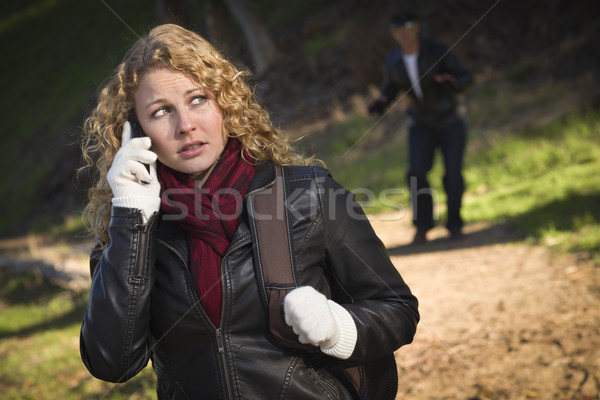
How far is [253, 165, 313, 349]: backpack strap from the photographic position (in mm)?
1692

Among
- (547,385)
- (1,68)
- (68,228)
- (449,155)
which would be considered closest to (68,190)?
(68,228)

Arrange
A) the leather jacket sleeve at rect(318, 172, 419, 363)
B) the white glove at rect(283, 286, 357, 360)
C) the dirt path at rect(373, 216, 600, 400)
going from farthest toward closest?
the dirt path at rect(373, 216, 600, 400) < the leather jacket sleeve at rect(318, 172, 419, 363) < the white glove at rect(283, 286, 357, 360)

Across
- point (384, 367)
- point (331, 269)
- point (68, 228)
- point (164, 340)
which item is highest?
point (331, 269)

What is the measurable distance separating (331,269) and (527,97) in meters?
9.41

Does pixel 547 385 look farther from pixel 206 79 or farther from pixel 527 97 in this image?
pixel 527 97

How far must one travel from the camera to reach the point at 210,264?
177 centimetres

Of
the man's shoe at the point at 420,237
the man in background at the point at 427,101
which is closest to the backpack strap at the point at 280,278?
the man in background at the point at 427,101

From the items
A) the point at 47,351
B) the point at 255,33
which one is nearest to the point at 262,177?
the point at 47,351

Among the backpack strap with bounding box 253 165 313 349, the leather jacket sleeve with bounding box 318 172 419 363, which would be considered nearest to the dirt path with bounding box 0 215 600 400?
the leather jacket sleeve with bounding box 318 172 419 363

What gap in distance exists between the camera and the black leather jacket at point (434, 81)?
564cm

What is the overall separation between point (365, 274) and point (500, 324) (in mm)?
2413

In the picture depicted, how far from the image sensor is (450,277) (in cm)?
491

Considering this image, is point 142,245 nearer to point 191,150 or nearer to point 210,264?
point 210,264

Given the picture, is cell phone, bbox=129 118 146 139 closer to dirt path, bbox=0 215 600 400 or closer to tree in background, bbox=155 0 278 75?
dirt path, bbox=0 215 600 400
